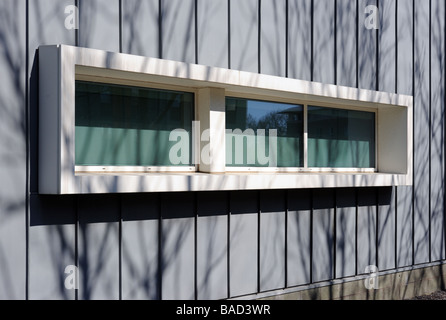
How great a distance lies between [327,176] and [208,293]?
1.61 metres

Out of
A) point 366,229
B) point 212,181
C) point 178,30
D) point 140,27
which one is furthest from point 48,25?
point 366,229

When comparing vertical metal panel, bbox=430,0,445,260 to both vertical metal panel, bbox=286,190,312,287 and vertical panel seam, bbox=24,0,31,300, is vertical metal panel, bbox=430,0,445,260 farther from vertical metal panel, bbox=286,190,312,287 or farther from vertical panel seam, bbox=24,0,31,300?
vertical panel seam, bbox=24,0,31,300

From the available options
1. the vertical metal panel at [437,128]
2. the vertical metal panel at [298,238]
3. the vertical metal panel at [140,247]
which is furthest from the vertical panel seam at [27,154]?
the vertical metal panel at [437,128]

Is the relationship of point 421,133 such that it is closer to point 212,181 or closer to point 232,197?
point 232,197

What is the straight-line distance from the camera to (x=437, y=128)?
6.77m

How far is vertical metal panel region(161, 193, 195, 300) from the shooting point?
14.0 feet

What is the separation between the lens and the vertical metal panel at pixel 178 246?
426 centimetres

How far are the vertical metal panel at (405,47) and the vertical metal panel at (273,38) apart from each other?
6.02ft

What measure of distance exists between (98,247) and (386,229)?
11.4 feet

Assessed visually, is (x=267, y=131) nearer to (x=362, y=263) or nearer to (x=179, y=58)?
(x=179, y=58)

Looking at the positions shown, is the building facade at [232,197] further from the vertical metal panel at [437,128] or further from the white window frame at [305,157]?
the white window frame at [305,157]

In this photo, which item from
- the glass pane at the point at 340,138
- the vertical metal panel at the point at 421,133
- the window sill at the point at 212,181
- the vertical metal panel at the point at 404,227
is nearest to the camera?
the window sill at the point at 212,181

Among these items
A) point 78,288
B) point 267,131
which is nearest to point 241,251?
point 267,131

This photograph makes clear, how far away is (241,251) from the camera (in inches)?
188
